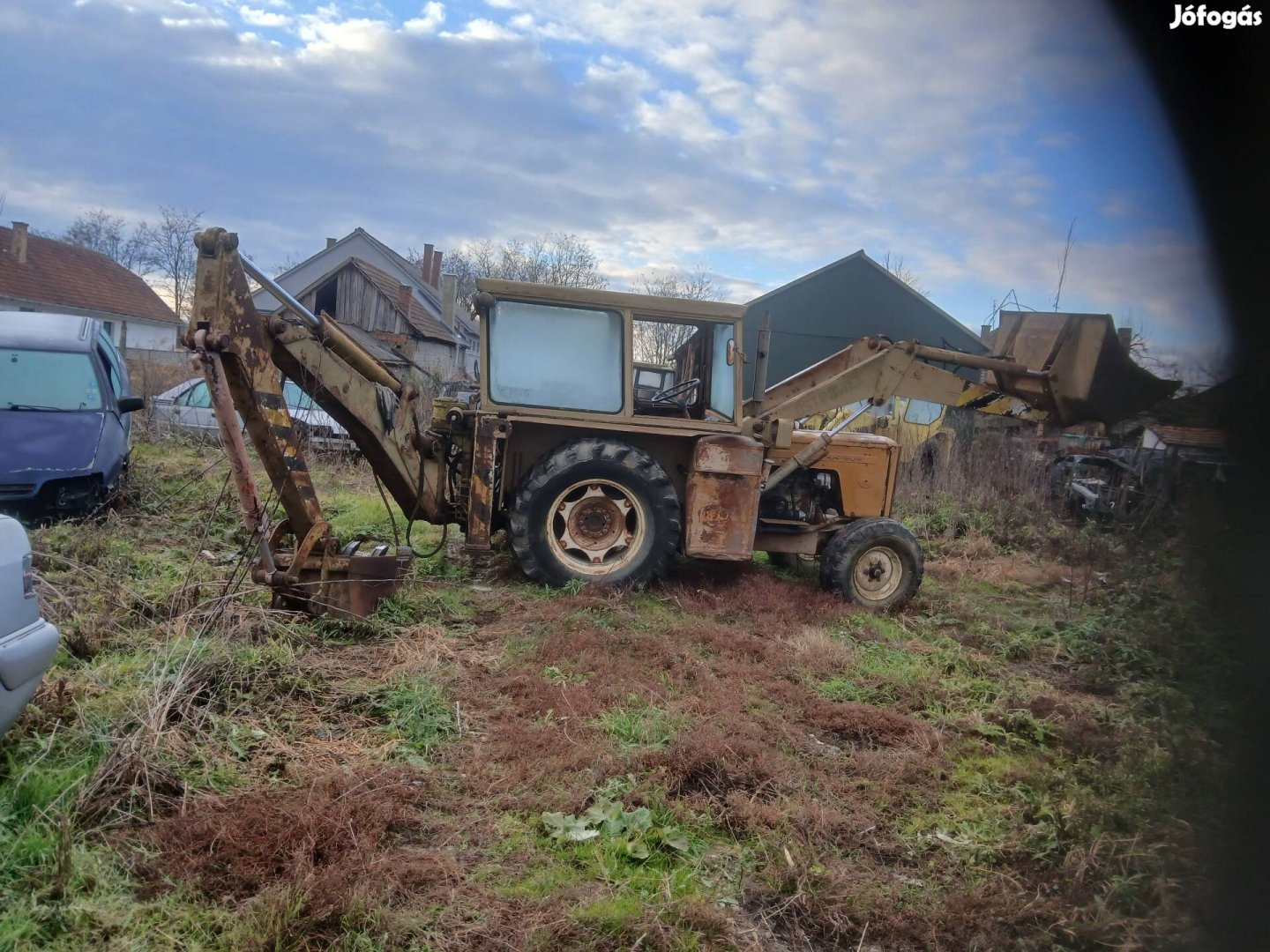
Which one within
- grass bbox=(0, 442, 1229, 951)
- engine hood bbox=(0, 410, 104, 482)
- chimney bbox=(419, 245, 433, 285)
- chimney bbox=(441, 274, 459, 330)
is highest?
chimney bbox=(419, 245, 433, 285)

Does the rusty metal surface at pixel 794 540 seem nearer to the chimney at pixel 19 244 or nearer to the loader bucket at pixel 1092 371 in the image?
the loader bucket at pixel 1092 371

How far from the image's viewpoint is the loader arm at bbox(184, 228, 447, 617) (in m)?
4.96

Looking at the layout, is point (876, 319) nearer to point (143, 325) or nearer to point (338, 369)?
point (338, 369)

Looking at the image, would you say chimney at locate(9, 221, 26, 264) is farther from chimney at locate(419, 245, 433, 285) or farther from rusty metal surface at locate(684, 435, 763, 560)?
rusty metal surface at locate(684, 435, 763, 560)

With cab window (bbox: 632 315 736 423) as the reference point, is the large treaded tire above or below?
below

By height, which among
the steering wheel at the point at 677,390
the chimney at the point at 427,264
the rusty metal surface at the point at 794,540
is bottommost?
the rusty metal surface at the point at 794,540

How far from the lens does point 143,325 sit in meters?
39.5

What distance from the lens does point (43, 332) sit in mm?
8375

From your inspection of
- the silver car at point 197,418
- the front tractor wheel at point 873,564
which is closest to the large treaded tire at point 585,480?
the front tractor wheel at point 873,564

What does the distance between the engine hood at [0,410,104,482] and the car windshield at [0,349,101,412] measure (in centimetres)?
13

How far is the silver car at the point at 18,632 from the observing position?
292 cm

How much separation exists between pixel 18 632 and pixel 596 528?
4.50 metres

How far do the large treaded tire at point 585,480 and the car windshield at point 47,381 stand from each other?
4.88 m

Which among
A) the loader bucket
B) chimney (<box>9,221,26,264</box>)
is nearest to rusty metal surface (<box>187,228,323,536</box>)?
the loader bucket
